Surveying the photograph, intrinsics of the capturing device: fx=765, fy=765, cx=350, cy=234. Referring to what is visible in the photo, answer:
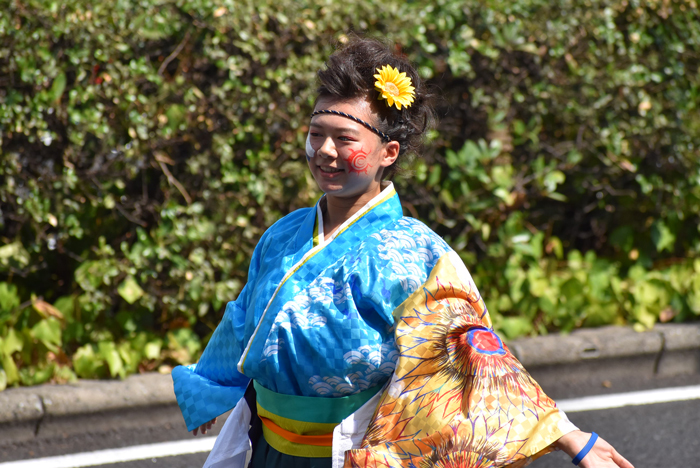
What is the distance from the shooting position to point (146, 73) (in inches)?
150

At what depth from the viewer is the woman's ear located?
1.91 metres

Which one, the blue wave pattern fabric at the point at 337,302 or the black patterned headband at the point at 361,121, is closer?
the blue wave pattern fabric at the point at 337,302

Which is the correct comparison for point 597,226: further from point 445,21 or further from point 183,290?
point 183,290

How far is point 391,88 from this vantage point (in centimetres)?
187

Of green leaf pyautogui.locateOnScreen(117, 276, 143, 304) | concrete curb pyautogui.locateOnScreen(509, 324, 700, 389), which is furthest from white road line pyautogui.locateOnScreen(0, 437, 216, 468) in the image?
concrete curb pyautogui.locateOnScreen(509, 324, 700, 389)

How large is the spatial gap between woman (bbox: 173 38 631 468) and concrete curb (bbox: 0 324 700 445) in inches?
60.5

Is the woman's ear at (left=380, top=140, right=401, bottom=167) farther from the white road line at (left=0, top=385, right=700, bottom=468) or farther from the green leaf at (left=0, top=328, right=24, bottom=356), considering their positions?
the green leaf at (left=0, top=328, right=24, bottom=356)

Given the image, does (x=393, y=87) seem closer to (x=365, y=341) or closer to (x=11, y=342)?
(x=365, y=341)

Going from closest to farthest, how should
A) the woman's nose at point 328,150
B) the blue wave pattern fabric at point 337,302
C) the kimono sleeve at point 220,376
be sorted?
the blue wave pattern fabric at point 337,302 < the woman's nose at point 328,150 < the kimono sleeve at point 220,376

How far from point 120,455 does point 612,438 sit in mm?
2188

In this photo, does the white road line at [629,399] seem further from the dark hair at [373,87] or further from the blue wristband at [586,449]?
the blue wristband at [586,449]

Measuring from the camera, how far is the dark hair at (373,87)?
188cm

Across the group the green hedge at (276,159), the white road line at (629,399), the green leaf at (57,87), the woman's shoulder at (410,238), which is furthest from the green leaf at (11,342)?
the white road line at (629,399)

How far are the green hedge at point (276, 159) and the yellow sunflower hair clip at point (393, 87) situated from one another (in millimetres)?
1640
